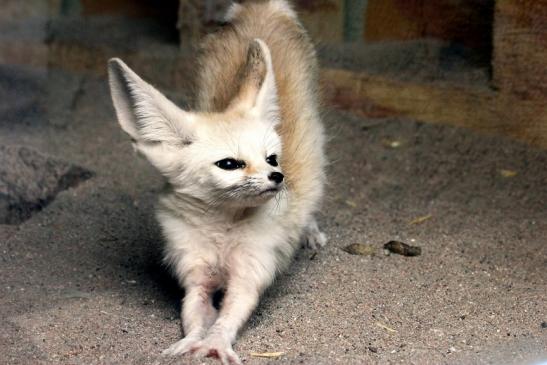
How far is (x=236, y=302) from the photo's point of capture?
3400mm

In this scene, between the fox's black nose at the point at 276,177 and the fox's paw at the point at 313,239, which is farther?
the fox's paw at the point at 313,239

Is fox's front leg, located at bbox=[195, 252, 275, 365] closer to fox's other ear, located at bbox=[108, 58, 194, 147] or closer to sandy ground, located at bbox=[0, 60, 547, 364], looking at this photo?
sandy ground, located at bbox=[0, 60, 547, 364]

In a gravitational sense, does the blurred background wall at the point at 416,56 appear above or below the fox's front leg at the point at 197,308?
above

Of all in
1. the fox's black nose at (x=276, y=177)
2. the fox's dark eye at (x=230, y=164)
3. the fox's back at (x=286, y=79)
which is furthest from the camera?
the fox's back at (x=286, y=79)

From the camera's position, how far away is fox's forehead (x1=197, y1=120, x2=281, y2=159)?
3.31 metres

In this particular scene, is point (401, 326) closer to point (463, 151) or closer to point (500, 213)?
point (500, 213)

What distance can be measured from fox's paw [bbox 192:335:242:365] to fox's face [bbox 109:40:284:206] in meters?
0.56

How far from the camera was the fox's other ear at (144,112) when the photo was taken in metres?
3.33

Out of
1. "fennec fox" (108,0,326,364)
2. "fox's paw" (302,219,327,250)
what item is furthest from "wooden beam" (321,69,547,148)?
"fennec fox" (108,0,326,364)

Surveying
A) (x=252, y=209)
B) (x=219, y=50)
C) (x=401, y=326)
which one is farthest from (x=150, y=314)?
(x=219, y=50)

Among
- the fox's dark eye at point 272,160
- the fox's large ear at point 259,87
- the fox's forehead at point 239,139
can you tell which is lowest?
the fox's dark eye at point 272,160

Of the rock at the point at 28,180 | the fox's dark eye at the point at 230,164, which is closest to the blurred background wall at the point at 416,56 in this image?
the rock at the point at 28,180

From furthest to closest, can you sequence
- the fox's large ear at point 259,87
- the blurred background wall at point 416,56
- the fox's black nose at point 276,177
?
the blurred background wall at point 416,56 < the fox's large ear at point 259,87 < the fox's black nose at point 276,177

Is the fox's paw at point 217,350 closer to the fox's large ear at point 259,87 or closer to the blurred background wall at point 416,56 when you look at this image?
the fox's large ear at point 259,87
